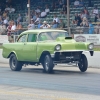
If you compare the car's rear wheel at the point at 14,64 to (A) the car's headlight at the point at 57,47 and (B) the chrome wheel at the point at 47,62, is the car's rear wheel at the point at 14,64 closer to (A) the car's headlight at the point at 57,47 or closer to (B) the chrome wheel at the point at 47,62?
(B) the chrome wheel at the point at 47,62

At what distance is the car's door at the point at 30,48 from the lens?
20.0m

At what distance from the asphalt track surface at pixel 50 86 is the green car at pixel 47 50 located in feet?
1.84

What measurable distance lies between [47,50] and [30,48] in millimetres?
1129

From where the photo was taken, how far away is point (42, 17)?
120ft

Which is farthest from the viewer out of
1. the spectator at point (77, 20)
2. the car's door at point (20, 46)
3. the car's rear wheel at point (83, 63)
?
the spectator at point (77, 20)

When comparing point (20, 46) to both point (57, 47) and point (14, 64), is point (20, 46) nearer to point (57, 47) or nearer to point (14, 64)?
point (14, 64)

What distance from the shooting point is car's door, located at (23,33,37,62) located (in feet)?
65.5

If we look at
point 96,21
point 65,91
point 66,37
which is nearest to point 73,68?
point 66,37

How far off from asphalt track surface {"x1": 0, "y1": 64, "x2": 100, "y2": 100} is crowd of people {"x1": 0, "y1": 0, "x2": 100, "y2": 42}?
10.3 metres

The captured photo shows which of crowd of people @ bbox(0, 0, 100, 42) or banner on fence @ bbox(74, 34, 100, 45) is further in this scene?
crowd of people @ bbox(0, 0, 100, 42)

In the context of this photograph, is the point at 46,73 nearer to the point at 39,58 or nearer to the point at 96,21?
the point at 39,58

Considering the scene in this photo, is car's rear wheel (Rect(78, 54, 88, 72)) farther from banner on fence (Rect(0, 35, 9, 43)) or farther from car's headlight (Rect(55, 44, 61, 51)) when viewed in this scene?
banner on fence (Rect(0, 35, 9, 43))

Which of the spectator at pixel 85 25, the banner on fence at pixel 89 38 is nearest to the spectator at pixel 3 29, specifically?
the spectator at pixel 85 25

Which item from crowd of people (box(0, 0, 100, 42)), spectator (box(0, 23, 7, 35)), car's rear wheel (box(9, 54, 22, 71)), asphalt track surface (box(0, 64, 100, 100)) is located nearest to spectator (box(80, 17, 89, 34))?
crowd of people (box(0, 0, 100, 42))
